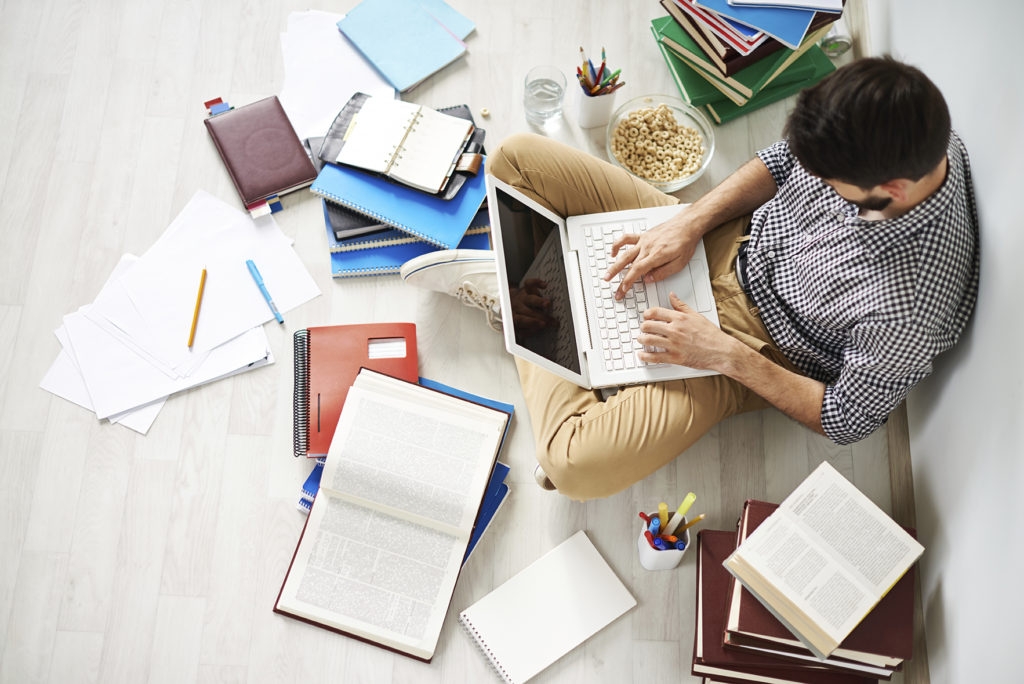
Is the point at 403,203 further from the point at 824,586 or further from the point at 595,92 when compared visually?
the point at 824,586

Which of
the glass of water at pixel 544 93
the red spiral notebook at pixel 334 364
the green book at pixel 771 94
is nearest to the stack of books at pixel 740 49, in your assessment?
the green book at pixel 771 94

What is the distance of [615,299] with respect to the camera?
153 centimetres

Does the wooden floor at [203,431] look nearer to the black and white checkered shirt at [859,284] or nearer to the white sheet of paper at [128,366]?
the white sheet of paper at [128,366]

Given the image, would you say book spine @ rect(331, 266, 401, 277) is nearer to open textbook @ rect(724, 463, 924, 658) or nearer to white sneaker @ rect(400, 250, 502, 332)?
white sneaker @ rect(400, 250, 502, 332)

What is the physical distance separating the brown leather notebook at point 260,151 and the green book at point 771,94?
1.03 metres

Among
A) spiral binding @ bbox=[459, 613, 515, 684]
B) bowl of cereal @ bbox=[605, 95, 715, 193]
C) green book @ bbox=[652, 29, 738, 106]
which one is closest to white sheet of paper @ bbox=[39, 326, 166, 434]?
spiral binding @ bbox=[459, 613, 515, 684]

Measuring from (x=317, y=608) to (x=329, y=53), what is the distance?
4.55ft

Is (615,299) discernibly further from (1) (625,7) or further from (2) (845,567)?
(1) (625,7)

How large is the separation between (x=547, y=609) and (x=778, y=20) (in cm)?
137

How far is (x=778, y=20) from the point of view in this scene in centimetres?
166

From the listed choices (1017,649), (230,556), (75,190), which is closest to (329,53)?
(75,190)

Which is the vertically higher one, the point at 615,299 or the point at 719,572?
the point at 615,299

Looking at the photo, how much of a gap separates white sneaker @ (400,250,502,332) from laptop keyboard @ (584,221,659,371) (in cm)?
23

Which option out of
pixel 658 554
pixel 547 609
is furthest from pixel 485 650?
pixel 658 554
